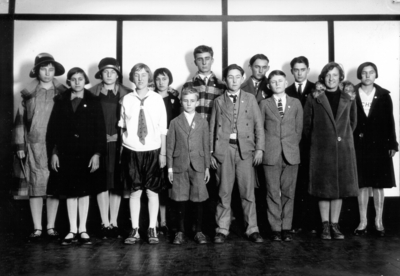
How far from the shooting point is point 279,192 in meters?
3.97

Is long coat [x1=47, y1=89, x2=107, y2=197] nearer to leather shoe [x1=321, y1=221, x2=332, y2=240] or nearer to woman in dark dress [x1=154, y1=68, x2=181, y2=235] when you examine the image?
woman in dark dress [x1=154, y1=68, x2=181, y2=235]

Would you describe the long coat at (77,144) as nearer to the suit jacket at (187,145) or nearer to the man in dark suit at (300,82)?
the suit jacket at (187,145)

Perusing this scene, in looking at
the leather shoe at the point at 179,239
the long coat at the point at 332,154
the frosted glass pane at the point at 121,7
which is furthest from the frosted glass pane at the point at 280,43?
the leather shoe at the point at 179,239

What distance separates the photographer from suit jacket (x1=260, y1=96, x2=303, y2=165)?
393 cm

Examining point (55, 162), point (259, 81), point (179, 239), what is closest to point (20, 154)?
point (55, 162)

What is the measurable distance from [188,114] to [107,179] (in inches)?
44.8

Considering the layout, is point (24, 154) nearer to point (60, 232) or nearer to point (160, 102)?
point (60, 232)

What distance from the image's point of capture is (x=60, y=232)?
445cm

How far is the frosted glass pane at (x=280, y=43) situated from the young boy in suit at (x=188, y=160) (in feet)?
4.86

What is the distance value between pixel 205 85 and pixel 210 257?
77.4 inches

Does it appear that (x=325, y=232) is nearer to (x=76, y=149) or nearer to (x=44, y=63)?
(x=76, y=149)

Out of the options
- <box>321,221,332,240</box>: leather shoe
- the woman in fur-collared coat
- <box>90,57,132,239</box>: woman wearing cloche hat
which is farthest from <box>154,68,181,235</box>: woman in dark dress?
<box>321,221,332,240</box>: leather shoe

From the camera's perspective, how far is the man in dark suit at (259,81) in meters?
4.41

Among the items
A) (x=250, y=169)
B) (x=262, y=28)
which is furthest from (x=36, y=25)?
(x=250, y=169)
